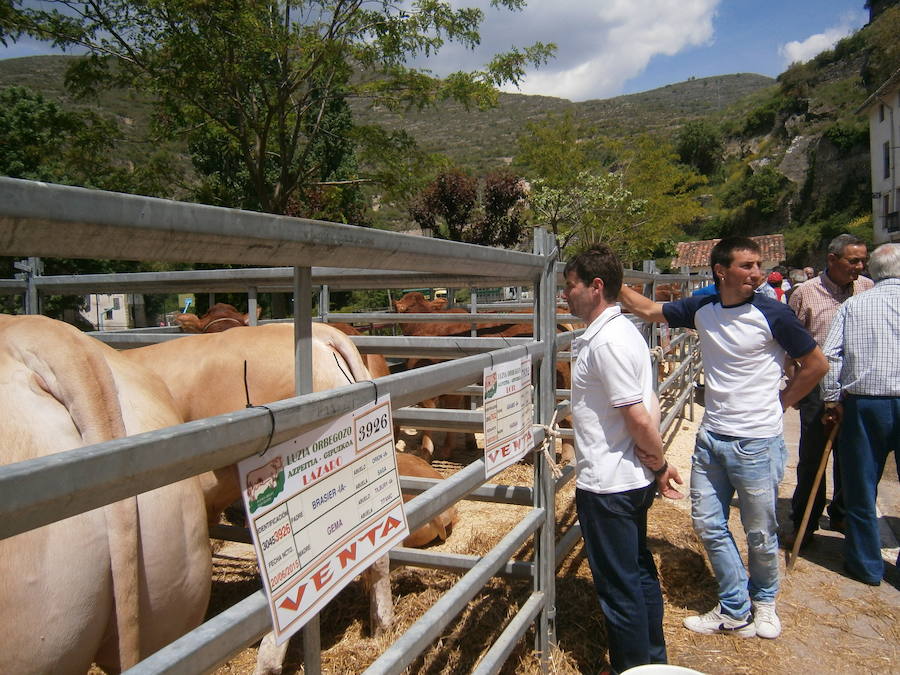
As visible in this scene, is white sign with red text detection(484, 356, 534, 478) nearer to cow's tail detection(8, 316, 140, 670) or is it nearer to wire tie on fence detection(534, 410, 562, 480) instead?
wire tie on fence detection(534, 410, 562, 480)

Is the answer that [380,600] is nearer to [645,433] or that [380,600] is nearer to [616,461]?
[616,461]

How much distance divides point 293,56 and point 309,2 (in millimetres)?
1080

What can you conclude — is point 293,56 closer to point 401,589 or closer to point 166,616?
point 401,589

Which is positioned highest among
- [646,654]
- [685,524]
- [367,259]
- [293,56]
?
[293,56]

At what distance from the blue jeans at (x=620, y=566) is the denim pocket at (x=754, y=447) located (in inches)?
33.1

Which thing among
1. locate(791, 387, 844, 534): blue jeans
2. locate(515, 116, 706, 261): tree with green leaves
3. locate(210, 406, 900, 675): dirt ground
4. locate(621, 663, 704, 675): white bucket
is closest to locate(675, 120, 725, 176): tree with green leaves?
locate(515, 116, 706, 261): tree with green leaves

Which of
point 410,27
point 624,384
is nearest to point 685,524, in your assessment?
point 624,384

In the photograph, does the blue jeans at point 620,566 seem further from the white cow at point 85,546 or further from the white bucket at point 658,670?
the white cow at point 85,546

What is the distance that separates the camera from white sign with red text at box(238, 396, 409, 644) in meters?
1.10

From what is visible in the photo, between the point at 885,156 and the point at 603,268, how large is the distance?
159 feet

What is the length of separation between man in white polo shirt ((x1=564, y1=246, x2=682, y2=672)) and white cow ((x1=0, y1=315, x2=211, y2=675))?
1484mm

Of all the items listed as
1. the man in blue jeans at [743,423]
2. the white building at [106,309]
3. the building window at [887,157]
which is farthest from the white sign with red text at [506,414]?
the building window at [887,157]

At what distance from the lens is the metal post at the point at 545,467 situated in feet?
8.70

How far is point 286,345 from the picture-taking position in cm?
305
